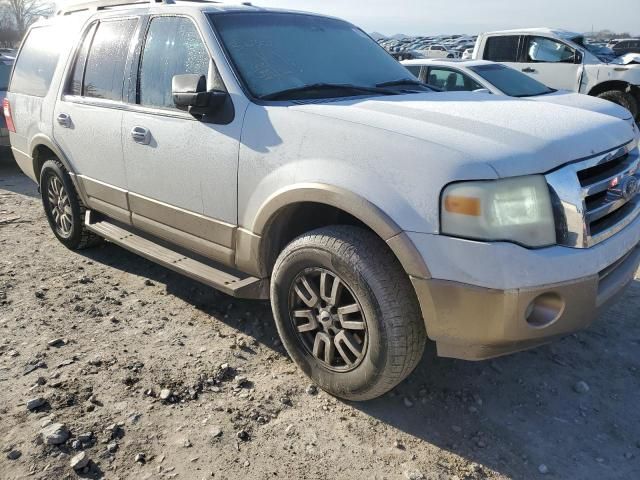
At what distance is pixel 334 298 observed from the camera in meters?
2.67

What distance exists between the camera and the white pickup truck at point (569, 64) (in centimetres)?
1033

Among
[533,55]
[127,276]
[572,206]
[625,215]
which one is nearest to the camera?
[572,206]

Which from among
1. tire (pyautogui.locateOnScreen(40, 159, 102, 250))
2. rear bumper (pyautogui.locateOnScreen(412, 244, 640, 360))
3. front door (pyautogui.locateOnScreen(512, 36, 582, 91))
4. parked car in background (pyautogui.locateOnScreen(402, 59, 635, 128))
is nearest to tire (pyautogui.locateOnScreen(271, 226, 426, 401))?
rear bumper (pyautogui.locateOnScreen(412, 244, 640, 360))

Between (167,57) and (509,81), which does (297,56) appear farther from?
(509,81)

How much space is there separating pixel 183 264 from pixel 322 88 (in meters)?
1.34

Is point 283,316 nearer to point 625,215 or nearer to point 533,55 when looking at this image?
point 625,215

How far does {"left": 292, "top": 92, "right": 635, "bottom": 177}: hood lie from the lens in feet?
7.35

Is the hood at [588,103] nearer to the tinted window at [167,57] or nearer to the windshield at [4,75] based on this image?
the tinted window at [167,57]

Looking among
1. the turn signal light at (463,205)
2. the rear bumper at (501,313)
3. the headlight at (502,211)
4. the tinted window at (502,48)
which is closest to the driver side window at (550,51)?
the tinted window at (502,48)

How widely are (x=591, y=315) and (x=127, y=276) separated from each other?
3.35 m

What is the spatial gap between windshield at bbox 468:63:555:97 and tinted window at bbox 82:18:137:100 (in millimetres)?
5638

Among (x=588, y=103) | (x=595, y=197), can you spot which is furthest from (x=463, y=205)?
(x=588, y=103)

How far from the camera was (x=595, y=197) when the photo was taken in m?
2.48

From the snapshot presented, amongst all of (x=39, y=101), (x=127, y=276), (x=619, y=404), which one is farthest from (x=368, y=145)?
(x=39, y=101)
